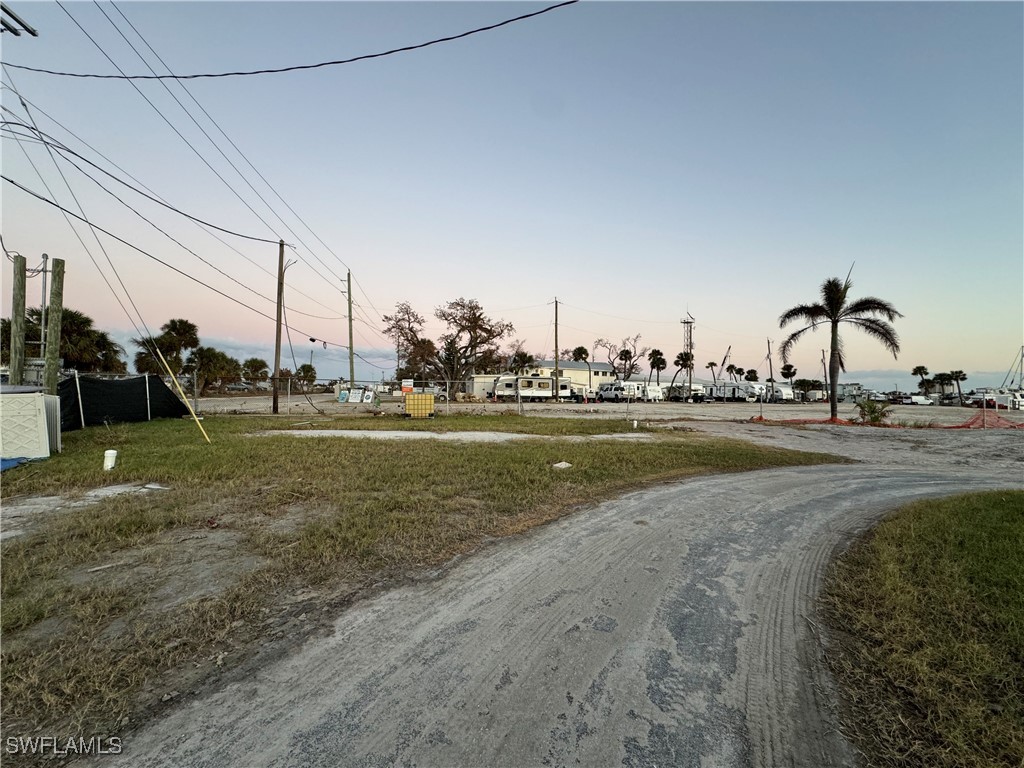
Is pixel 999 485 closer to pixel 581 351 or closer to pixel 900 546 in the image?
pixel 900 546

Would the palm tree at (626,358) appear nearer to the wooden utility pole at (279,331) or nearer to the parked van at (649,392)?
the parked van at (649,392)

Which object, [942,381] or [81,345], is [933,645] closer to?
[81,345]

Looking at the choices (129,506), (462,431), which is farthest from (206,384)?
(129,506)

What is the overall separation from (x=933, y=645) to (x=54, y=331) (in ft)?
56.6

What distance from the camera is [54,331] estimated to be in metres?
11.5

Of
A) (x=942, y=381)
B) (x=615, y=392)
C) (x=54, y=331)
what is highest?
(x=942, y=381)

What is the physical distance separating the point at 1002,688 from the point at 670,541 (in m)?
2.45

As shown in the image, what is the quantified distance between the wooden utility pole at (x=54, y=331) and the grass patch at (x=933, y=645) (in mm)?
16222

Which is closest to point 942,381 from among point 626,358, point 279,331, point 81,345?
point 626,358

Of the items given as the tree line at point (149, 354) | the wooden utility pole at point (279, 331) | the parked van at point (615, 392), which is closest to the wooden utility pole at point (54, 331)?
the tree line at point (149, 354)

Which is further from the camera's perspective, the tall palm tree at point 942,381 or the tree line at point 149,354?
the tall palm tree at point 942,381

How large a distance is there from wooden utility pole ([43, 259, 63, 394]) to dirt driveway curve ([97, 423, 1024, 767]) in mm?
13510

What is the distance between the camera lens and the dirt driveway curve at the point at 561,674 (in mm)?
1933

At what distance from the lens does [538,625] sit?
2.97 m
